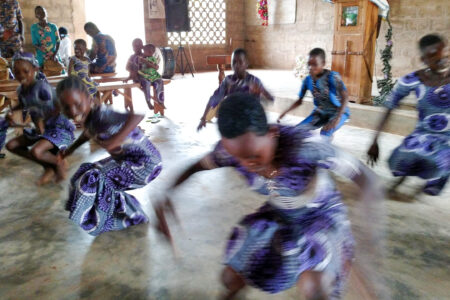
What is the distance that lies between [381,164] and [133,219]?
247 cm

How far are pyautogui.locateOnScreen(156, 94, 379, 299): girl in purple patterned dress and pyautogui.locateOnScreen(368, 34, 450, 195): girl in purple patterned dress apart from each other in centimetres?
157

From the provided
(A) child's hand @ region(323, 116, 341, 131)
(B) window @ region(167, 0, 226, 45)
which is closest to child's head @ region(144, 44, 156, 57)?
(A) child's hand @ region(323, 116, 341, 131)

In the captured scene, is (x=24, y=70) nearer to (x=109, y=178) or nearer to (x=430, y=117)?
(x=109, y=178)

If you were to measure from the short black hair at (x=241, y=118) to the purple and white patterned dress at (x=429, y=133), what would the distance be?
1.90 m

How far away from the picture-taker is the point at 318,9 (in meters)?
10.8

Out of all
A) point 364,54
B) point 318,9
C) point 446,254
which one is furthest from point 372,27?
point 318,9

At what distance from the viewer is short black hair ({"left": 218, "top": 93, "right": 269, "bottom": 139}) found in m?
1.18

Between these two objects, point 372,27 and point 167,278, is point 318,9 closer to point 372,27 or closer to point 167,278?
point 372,27

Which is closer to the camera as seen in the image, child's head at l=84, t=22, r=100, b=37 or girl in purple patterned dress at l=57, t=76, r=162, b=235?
girl in purple patterned dress at l=57, t=76, r=162, b=235

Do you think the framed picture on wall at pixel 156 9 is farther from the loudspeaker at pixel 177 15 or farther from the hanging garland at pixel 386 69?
the hanging garland at pixel 386 69

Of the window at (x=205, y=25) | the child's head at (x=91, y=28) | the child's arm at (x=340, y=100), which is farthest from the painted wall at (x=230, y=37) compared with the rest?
the child's arm at (x=340, y=100)

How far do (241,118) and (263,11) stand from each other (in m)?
12.3

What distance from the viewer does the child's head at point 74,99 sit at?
89.2 inches

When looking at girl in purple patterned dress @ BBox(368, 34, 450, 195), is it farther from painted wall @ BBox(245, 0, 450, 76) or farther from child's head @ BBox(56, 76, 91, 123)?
painted wall @ BBox(245, 0, 450, 76)
